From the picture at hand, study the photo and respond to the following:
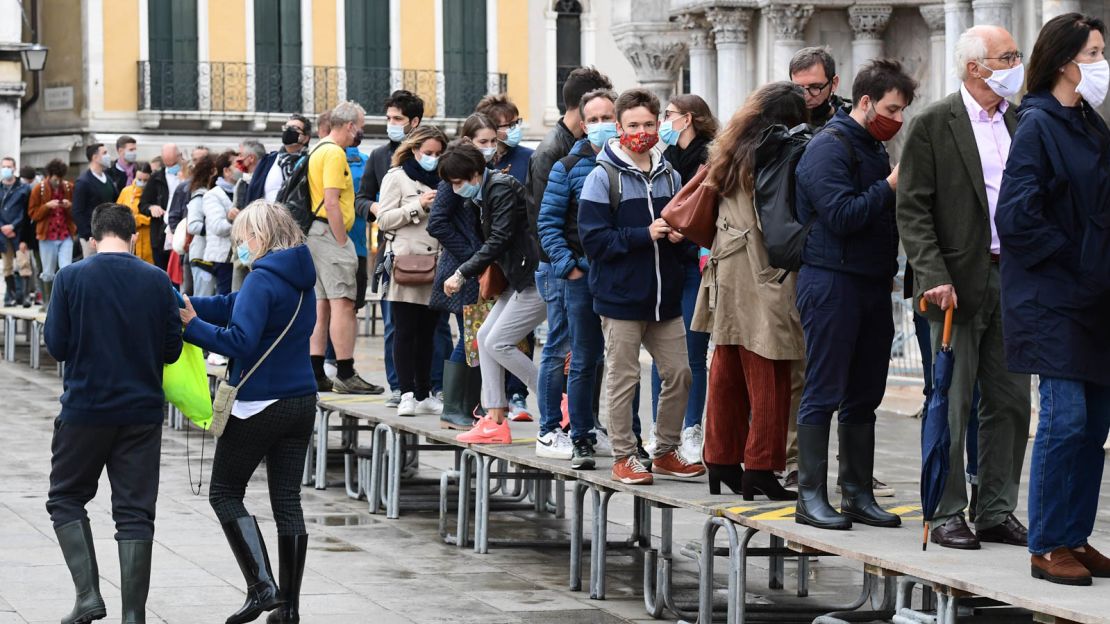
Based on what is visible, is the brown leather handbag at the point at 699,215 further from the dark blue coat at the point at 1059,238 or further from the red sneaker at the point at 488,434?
the red sneaker at the point at 488,434

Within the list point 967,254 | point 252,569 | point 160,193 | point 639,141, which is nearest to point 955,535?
point 967,254

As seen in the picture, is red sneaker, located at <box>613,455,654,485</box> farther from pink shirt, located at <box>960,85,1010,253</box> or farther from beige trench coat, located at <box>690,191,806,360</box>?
pink shirt, located at <box>960,85,1010,253</box>

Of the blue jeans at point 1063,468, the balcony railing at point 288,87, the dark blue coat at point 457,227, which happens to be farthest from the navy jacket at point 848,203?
the balcony railing at point 288,87

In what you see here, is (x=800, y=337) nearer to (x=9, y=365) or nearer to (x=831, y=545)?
(x=831, y=545)

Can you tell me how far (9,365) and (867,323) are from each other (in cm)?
1583

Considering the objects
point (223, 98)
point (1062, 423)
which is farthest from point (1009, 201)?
point (223, 98)

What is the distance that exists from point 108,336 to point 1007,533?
3487 millimetres

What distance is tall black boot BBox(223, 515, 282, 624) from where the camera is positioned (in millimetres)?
8195

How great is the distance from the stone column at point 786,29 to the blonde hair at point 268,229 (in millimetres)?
12597

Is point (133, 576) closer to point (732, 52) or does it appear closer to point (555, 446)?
point (555, 446)

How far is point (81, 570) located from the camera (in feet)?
26.1

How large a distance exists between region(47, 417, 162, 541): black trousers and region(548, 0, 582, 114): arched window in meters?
35.3

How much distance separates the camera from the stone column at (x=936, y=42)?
63.9 feet

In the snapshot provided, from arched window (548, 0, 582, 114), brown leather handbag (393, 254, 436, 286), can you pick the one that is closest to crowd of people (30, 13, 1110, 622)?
brown leather handbag (393, 254, 436, 286)
